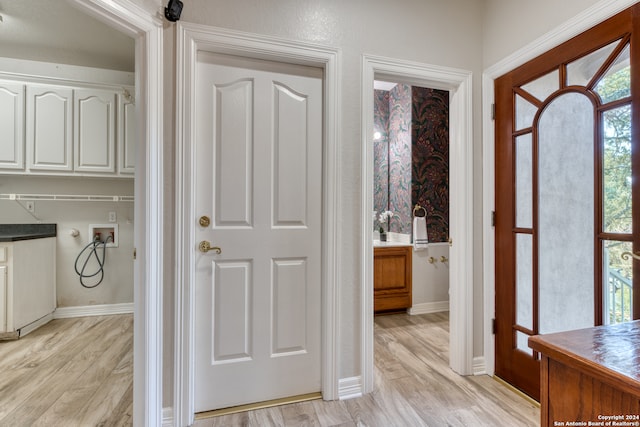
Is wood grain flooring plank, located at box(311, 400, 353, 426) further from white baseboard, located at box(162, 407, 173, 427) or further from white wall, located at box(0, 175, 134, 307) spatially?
white wall, located at box(0, 175, 134, 307)

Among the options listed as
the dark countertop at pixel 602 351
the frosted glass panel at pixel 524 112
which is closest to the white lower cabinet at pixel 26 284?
the dark countertop at pixel 602 351

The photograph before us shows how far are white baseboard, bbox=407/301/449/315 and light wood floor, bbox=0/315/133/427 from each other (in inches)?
106

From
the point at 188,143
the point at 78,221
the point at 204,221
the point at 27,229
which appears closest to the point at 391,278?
the point at 204,221

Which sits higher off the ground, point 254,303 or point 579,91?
point 579,91

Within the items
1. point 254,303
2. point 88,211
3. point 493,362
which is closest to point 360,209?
point 254,303

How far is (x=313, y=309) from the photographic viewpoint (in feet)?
5.90

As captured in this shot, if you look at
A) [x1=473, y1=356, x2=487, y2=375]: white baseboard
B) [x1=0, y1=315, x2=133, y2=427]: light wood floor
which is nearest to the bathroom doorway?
[x1=473, y1=356, x2=487, y2=375]: white baseboard

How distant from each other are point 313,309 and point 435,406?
873 millimetres

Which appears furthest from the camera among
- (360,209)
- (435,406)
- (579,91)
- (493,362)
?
(493,362)

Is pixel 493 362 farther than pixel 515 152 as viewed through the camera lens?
Yes

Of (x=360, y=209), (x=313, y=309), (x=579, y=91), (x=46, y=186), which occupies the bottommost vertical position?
(x=313, y=309)

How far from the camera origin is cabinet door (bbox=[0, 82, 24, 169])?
2.73 meters

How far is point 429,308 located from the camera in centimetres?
341

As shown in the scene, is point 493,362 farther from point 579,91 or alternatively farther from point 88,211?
point 88,211
